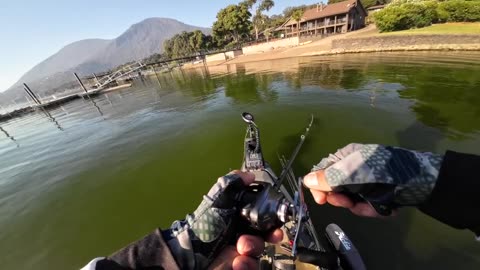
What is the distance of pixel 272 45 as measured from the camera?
53.8 meters

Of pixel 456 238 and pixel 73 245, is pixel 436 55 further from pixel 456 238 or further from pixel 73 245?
pixel 73 245

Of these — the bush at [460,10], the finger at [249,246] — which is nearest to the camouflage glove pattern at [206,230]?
the finger at [249,246]

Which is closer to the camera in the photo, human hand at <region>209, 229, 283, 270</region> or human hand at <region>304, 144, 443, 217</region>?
human hand at <region>304, 144, 443, 217</region>

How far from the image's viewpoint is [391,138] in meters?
9.48

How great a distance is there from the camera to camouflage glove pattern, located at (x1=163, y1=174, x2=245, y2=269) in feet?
6.50

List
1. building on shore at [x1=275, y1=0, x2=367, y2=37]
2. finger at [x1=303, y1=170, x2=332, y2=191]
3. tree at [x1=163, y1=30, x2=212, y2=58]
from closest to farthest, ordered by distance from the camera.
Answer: finger at [x1=303, y1=170, x2=332, y2=191] < building on shore at [x1=275, y1=0, x2=367, y2=37] < tree at [x1=163, y1=30, x2=212, y2=58]

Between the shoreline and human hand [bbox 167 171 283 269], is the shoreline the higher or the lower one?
the lower one

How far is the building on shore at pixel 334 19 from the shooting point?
49.8 m

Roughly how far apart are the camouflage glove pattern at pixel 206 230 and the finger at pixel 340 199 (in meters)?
0.96

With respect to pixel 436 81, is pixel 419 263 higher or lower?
higher

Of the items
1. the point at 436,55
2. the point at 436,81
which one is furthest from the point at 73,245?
the point at 436,55

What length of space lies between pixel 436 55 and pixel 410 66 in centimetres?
690

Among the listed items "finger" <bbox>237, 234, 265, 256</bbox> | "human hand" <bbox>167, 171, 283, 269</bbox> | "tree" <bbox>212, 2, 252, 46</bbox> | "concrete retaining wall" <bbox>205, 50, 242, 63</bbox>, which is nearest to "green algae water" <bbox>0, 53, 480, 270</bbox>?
"finger" <bbox>237, 234, 265, 256</bbox>

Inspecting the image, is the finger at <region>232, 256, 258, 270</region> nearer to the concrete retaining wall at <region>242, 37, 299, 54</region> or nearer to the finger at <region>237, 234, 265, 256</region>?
the finger at <region>237, 234, 265, 256</region>
